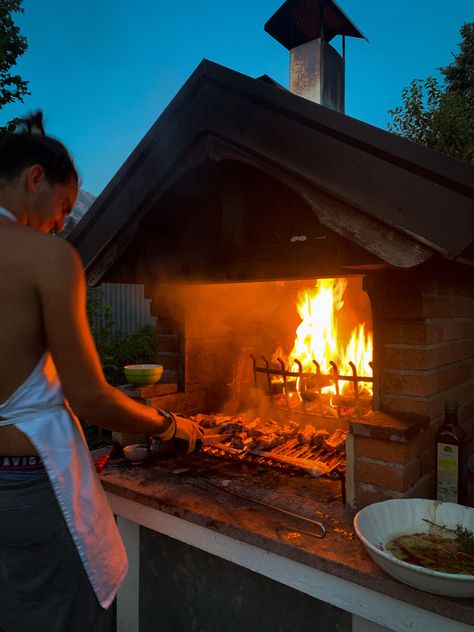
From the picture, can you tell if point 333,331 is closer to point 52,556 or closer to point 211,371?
point 211,371

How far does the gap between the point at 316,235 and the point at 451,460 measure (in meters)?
1.38

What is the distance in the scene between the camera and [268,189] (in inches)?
104

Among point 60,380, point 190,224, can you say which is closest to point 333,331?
point 190,224

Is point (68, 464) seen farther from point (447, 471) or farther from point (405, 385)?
point (447, 471)

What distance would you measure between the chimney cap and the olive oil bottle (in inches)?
136

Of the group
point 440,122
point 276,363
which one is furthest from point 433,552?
point 440,122

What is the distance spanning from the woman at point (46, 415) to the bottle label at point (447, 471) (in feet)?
5.33

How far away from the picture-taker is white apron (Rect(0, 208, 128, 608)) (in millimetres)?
1582

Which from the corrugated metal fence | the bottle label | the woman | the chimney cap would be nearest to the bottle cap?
the bottle label

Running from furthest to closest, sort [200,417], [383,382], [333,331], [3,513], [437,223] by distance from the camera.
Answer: [333,331]
[200,417]
[383,382]
[437,223]
[3,513]

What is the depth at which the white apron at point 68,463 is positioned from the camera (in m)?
1.58

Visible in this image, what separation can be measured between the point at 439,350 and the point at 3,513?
2168mm

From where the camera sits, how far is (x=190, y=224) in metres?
2.99

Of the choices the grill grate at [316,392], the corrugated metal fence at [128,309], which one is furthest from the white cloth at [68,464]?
the corrugated metal fence at [128,309]
